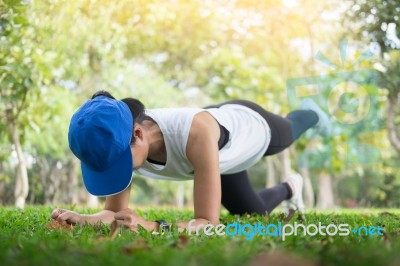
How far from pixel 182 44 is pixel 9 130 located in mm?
8455

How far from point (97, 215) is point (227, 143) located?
853mm

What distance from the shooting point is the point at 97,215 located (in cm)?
277

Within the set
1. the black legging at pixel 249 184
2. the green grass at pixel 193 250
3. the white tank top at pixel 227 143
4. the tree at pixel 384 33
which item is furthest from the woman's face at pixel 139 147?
the tree at pixel 384 33

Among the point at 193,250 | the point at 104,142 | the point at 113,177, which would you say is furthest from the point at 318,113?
the point at 193,250

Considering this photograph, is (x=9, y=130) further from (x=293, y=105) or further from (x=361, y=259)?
(x=361, y=259)

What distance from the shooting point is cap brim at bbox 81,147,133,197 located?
2316 millimetres

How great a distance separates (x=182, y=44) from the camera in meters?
14.2

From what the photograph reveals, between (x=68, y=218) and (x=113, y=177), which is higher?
(x=113, y=177)

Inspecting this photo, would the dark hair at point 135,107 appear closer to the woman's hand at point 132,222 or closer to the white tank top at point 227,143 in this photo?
the white tank top at point 227,143

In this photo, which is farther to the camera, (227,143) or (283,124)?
(283,124)

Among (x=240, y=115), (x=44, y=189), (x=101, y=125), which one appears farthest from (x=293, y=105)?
(x=44, y=189)

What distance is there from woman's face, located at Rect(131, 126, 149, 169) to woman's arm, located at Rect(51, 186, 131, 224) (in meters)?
0.44

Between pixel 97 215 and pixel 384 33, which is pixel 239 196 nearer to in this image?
pixel 97 215

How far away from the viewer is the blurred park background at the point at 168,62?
232 inches
